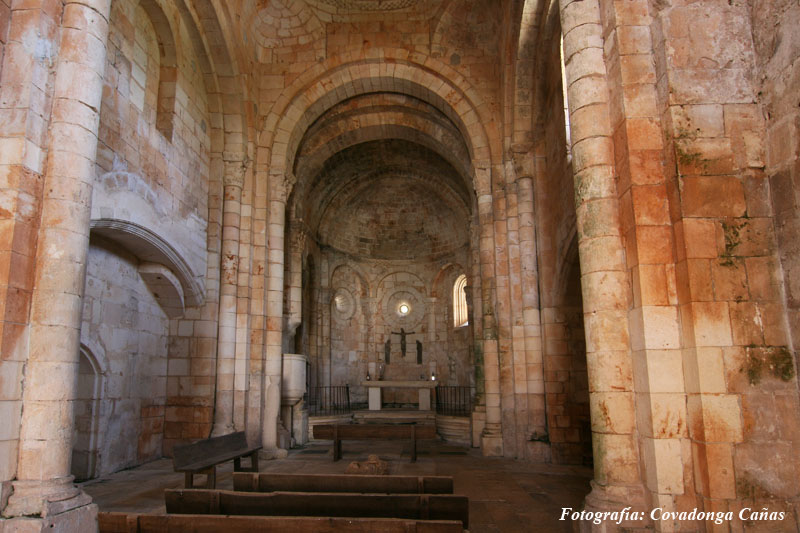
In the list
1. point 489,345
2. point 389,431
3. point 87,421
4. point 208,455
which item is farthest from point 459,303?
point 87,421

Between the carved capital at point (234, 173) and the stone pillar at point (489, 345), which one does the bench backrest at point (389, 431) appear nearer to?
the stone pillar at point (489, 345)

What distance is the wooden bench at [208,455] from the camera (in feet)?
21.4

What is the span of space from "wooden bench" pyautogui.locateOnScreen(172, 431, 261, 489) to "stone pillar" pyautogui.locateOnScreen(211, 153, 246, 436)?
2197mm

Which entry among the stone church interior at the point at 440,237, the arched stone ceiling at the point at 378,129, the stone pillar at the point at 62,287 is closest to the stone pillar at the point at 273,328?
the stone church interior at the point at 440,237

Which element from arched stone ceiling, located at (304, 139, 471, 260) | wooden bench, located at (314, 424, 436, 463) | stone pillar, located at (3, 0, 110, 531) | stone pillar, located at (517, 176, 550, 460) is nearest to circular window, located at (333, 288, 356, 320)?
arched stone ceiling, located at (304, 139, 471, 260)

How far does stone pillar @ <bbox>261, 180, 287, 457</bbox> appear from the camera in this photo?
10844 mm

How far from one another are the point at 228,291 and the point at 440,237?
11040mm

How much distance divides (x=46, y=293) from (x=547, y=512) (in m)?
5.93

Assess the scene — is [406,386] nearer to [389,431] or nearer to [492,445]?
[492,445]

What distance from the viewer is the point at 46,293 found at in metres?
4.95

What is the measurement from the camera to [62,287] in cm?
502

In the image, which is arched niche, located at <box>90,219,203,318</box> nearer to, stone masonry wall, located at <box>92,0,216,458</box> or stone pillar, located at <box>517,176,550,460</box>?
stone masonry wall, located at <box>92,0,216,458</box>

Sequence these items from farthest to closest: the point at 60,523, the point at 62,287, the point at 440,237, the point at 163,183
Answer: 1. the point at 440,237
2. the point at 163,183
3. the point at 62,287
4. the point at 60,523

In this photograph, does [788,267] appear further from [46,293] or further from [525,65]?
[525,65]
